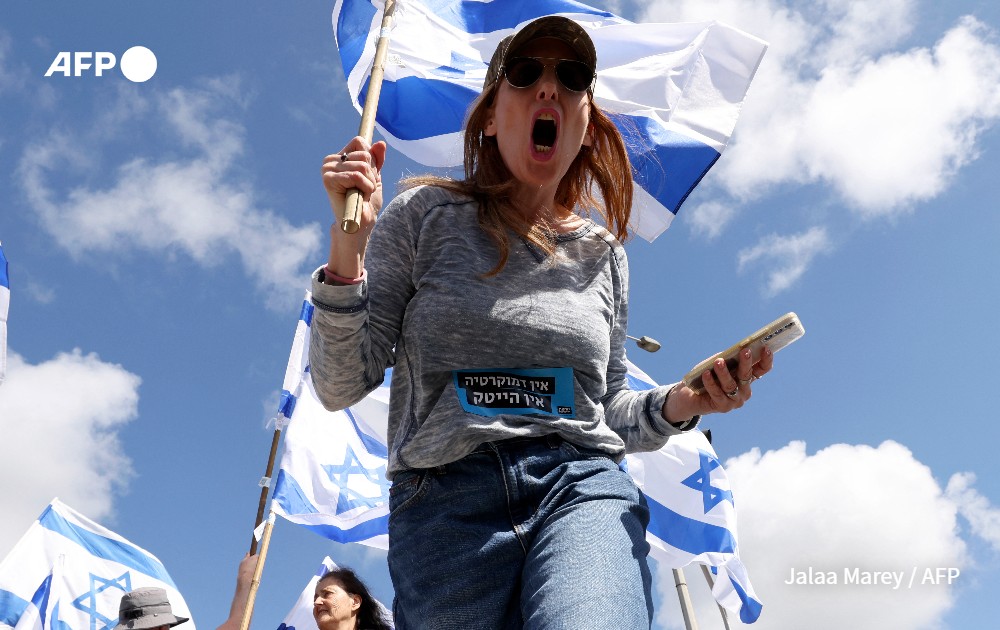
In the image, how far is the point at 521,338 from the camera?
7.58 ft

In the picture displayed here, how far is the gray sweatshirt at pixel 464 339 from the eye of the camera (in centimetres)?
220

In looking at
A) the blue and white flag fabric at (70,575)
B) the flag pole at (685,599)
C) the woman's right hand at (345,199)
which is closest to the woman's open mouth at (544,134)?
the woman's right hand at (345,199)

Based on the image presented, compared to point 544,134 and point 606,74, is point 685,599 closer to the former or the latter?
point 606,74

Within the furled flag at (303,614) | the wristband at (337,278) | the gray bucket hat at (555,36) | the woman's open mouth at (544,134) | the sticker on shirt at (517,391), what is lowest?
the sticker on shirt at (517,391)

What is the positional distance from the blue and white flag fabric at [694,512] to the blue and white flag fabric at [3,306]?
6.38 meters

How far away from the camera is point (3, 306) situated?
9.17m

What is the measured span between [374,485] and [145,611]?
2.63 metres

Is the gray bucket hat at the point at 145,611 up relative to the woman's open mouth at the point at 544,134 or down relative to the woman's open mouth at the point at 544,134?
up

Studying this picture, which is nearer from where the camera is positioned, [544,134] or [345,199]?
[345,199]

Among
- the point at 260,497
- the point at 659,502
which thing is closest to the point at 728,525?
the point at 659,502

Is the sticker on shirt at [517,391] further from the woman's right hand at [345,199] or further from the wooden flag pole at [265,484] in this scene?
the wooden flag pole at [265,484]

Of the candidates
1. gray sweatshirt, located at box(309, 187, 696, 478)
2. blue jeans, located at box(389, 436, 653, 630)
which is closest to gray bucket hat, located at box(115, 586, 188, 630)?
gray sweatshirt, located at box(309, 187, 696, 478)

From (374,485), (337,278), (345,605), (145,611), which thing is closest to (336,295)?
(337,278)

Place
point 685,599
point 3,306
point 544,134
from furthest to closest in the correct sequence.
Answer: point 685,599, point 3,306, point 544,134
